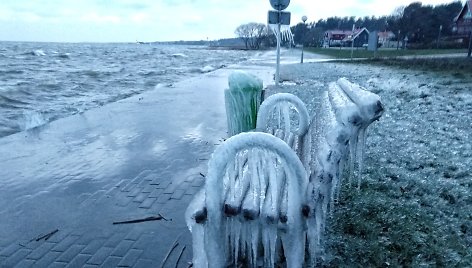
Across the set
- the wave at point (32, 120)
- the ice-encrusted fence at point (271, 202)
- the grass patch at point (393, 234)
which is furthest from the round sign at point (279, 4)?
the ice-encrusted fence at point (271, 202)

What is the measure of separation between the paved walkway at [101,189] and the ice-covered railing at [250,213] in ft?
2.72

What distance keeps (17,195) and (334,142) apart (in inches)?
168

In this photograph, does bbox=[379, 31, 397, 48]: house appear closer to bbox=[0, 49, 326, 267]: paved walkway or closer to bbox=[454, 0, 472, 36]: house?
bbox=[454, 0, 472, 36]: house

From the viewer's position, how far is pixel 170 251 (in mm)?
3297

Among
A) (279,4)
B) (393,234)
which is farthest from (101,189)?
(279,4)

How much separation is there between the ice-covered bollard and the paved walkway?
921 millimetres

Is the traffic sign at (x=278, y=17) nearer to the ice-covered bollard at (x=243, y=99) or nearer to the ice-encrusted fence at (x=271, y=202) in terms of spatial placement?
the ice-covered bollard at (x=243, y=99)

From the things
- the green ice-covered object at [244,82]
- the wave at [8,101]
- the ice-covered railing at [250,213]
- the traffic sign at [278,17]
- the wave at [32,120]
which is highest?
the traffic sign at [278,17]

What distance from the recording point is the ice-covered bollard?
18.3ft

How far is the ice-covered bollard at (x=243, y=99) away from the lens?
5570 mm

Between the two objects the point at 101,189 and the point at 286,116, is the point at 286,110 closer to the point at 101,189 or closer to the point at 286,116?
the point at 286,116

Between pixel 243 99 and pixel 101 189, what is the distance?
2.47 metres

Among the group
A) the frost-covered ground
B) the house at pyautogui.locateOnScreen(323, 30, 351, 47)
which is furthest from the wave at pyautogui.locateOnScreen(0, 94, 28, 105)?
the house at pyautogui.locateOnScreen(323, 30, 351, 47)

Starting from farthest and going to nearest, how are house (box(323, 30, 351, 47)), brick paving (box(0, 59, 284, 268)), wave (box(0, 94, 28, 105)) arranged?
house (box(323, 30, 351, 47))
wave (box(0, 94, 28, 105))
brick paving (box(0, 59, 284, 268))
